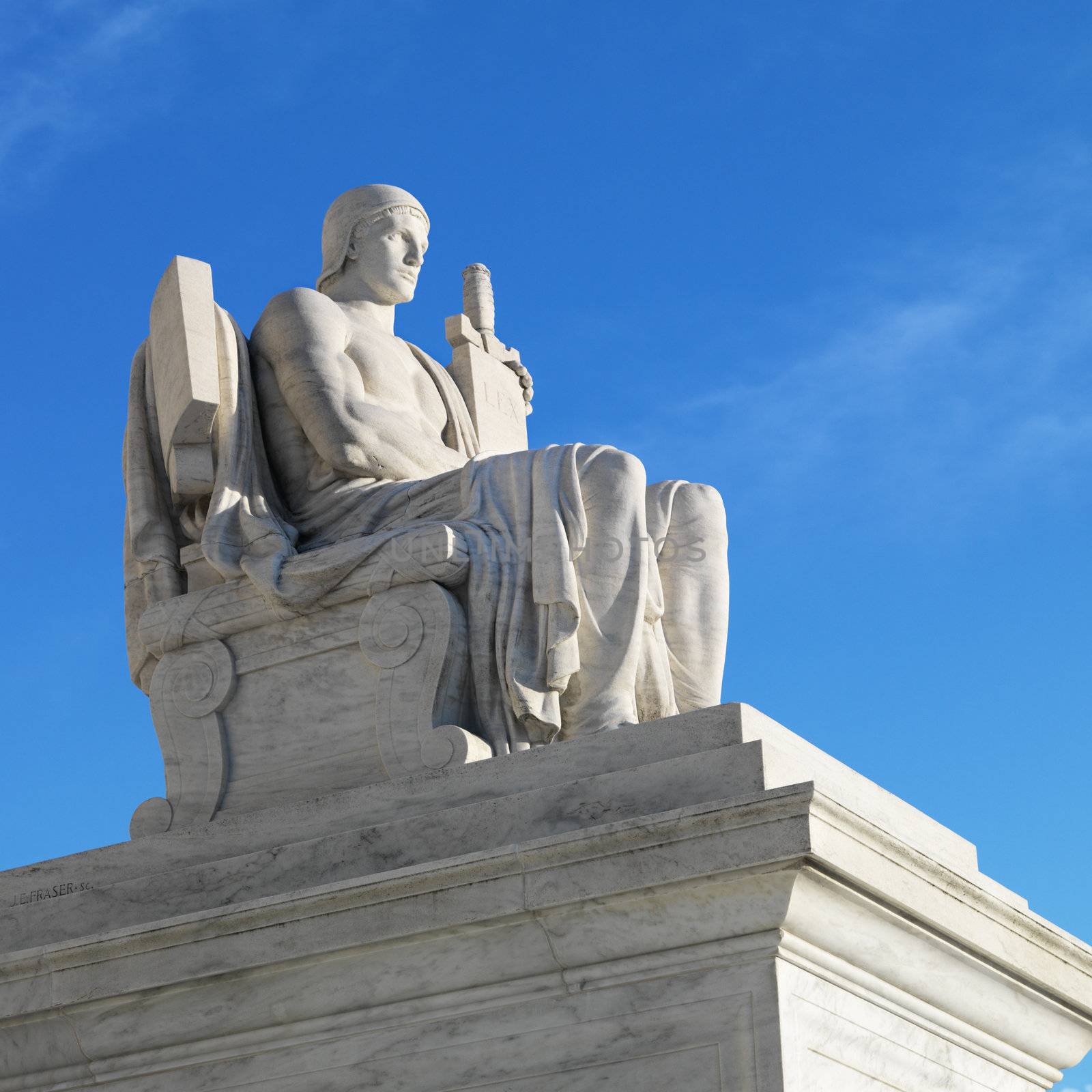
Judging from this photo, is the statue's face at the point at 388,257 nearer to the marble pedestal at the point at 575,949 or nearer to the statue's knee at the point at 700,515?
the statue's knee at the point at 700,515

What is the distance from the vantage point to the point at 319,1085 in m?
6.23

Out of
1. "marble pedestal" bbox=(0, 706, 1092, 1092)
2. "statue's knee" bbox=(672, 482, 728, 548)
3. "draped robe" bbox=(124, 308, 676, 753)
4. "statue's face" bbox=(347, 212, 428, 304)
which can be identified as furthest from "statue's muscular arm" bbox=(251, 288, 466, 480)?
"marble pedestal" bbox=(0, 706, 1092, 1092)

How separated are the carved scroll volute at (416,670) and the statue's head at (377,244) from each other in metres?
1.88

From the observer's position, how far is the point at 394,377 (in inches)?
325

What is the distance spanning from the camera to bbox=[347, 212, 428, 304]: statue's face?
858 cm

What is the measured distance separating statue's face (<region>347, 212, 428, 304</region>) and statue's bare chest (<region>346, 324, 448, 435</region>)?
0.83 ft

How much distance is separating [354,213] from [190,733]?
8.20ft

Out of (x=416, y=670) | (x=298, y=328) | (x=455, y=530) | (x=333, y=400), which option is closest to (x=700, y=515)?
(x=455, y=530)

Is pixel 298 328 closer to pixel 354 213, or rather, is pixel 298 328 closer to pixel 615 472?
pixel 354 213

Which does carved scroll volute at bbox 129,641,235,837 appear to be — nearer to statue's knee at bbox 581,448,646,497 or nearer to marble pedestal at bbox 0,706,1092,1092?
marble pedestal at bbox 0,706,1092,1092

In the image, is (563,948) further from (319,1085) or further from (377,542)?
(377,542)

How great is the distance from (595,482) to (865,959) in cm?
212

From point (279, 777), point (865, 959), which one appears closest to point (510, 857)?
point (865, 959)

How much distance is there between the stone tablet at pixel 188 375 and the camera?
25.7 feet
